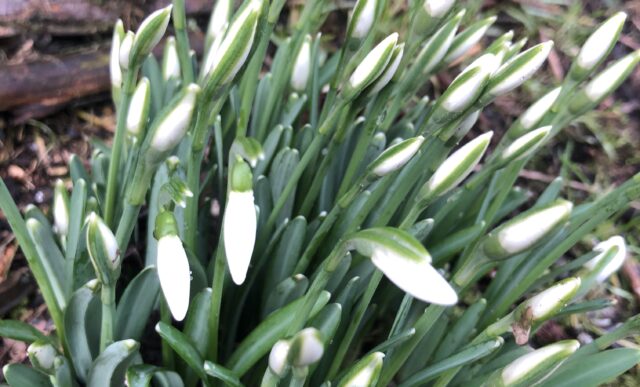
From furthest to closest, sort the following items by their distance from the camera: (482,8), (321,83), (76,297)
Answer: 1. (482,8)
2. (321,83)
3. (76,297)

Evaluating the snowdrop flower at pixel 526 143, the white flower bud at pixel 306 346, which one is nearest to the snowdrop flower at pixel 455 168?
the snowdrop flower at pixel 526 143

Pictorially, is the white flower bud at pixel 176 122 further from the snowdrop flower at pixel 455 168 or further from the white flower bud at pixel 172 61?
the white flower bud at pixel 172 61

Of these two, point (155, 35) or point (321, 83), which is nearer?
point (155, 35)

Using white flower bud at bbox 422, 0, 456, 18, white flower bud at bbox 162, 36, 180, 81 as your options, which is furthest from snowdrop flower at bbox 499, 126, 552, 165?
white flower bud at bbox 162, 36, 180, 81

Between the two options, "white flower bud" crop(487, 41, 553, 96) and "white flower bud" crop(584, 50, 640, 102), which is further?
"white flower bud" crop(584, 50, 640, 102)

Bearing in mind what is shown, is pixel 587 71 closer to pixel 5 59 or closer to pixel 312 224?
pixel 312 224

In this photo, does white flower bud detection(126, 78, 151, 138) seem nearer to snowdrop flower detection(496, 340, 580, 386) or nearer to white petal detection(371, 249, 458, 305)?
white petal detection(371, 249, 458, 305)

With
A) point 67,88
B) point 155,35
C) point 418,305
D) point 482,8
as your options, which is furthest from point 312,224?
point 482,8
